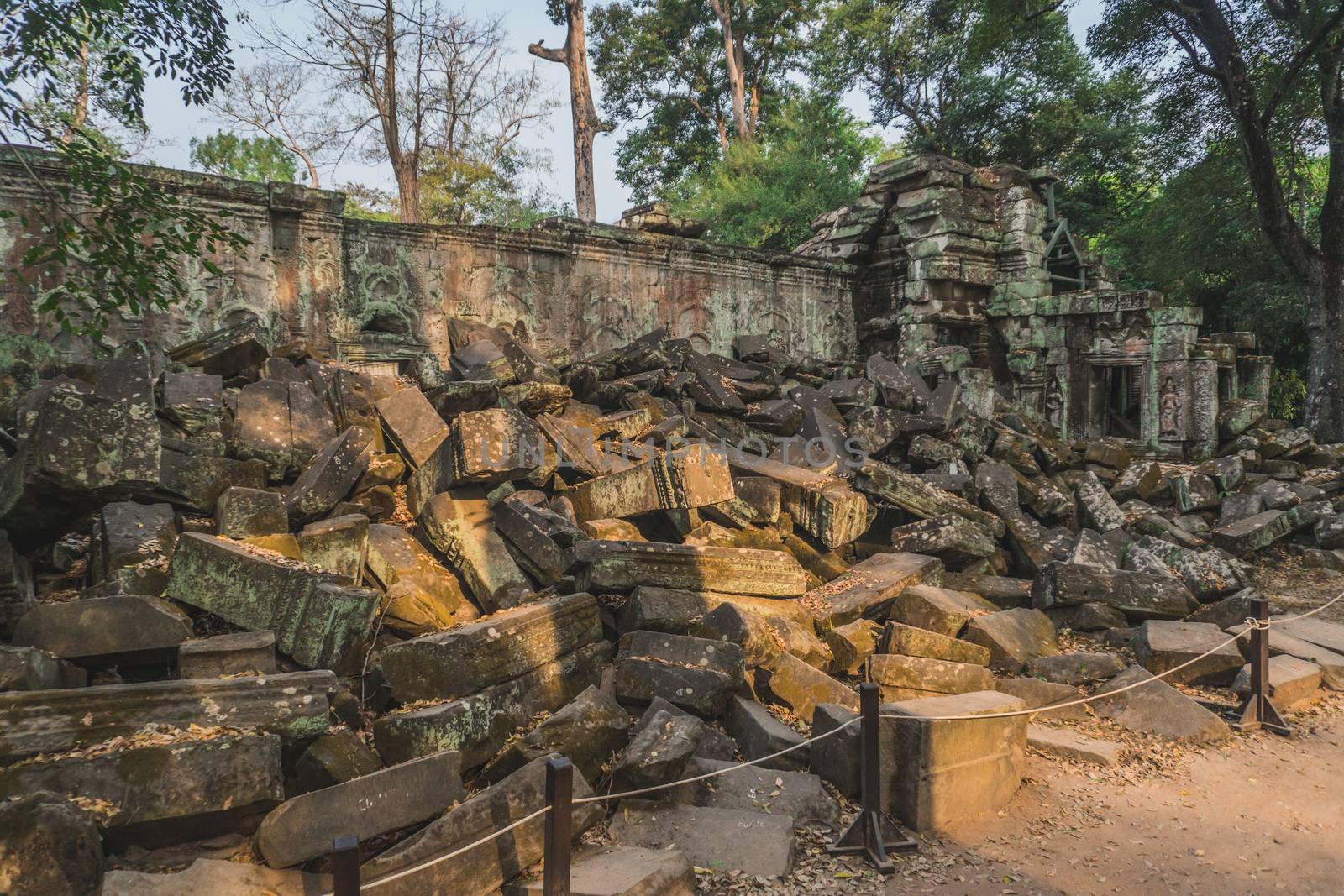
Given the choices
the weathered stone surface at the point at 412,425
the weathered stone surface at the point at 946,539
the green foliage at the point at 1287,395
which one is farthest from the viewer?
the green foliage at the point at 1287,395

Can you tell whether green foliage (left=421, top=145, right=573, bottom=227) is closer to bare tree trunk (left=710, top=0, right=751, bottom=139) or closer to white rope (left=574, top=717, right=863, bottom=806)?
bare tree trunk (left=710, top=0, right=751, bottom=139)

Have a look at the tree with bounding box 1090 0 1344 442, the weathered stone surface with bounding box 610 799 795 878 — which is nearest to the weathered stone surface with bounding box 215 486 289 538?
the weathered stone surface with bounding box 610 799 795 878

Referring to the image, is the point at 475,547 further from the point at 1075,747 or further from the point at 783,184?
the point at 783,184

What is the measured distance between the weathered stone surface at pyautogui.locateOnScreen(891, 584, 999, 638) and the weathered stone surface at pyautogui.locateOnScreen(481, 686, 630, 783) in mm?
2226

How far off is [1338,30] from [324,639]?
1424 cm

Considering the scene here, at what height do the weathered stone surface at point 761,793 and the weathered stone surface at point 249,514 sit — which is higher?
the weathered stone surface at point 249,514

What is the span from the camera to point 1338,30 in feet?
33.6

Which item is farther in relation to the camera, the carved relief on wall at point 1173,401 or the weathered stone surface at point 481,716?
the carved relief on wall at point 1173,401

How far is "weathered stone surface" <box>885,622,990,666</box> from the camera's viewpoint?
4211 millimetres

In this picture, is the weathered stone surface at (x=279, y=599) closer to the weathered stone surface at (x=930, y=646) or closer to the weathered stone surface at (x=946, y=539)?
the weathered stone surface at (x=930, y=646)

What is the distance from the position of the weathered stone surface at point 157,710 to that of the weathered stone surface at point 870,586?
2.92 metres

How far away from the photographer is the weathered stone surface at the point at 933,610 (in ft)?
15.0

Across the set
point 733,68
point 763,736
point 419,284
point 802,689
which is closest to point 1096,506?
point 802,689

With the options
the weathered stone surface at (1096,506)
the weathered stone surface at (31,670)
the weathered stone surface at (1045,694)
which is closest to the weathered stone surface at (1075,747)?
the weathered stone surface at (1045,694)
